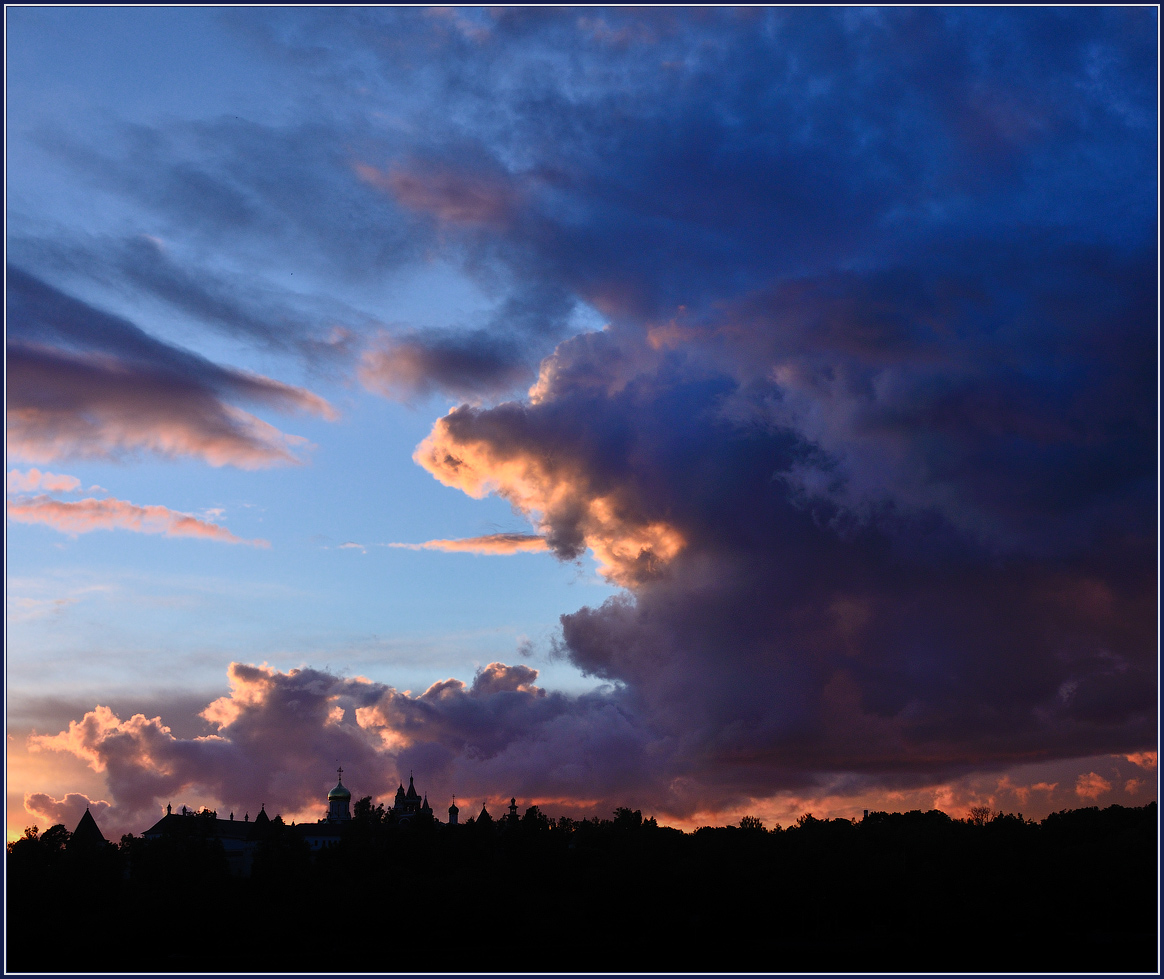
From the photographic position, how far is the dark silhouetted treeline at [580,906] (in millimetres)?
99438

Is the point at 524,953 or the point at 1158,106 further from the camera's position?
the point at 524,953

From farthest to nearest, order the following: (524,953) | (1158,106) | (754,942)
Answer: (754,942) < (524,953) < (1158,106)

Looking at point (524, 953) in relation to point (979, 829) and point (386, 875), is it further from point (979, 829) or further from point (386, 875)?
point (979, 829)

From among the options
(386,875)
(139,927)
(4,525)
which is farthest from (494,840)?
A: (4,525)

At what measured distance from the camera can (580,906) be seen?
119750 millimetres

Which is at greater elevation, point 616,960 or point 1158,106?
point 1158,106

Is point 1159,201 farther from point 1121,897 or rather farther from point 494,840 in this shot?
point 494,840

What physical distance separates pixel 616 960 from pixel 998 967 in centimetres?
3481

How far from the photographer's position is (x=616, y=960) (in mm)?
101375

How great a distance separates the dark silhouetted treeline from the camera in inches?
3915

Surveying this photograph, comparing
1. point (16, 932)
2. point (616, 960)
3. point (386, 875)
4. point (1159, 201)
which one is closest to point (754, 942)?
point (616, 960)

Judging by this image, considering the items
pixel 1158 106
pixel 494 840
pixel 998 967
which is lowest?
pixel 998 967

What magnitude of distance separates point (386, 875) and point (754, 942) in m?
40.1

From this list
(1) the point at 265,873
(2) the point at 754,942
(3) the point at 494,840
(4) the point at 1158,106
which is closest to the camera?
(4) the point at 1158,106
